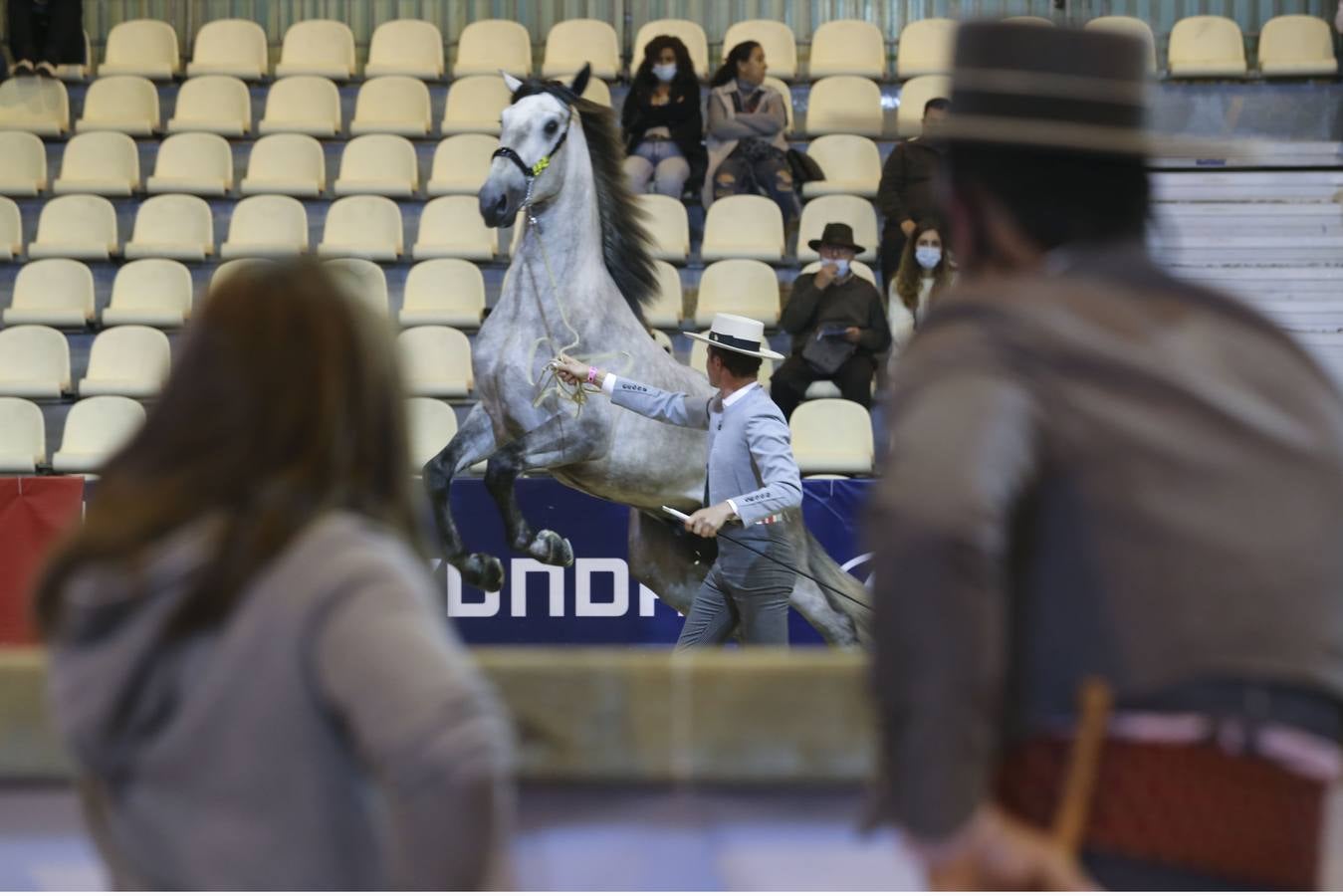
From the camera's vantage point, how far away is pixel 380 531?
1472 millimetres

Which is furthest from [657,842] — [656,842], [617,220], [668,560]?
[617,220]

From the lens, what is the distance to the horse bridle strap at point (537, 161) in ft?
23.9

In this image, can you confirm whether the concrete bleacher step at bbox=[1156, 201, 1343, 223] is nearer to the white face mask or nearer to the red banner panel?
the white face mask

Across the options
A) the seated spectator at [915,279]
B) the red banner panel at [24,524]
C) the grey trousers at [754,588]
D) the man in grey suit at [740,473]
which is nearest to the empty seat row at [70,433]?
the red banner panel at [24,524]

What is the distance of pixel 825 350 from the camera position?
9.02 meters

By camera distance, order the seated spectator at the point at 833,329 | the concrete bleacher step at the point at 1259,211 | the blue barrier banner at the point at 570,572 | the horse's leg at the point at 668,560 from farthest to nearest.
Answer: the concrete bleacher step at the point at 1259,211 < the seated spectator at the point at 833,329 < the blue barrier banner at the point at 570,572 < the horse's leg at the point at 668,560

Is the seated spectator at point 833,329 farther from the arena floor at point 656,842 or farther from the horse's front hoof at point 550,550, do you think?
the arena floor at point 656,842

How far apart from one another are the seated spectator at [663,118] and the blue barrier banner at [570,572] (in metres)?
3.01

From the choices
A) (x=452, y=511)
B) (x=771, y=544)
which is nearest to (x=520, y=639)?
(x=452, y=511)

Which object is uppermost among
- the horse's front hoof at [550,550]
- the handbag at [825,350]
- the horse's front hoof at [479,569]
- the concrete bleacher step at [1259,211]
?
the concrete bleacher step at [1259,211]

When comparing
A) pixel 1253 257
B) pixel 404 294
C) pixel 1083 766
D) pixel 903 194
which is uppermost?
pixel 903 194

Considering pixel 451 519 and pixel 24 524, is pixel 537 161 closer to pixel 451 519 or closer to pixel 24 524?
pixel 451 519

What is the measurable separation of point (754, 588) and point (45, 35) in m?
7.28

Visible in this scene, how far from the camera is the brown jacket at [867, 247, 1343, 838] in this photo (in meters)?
1.33
